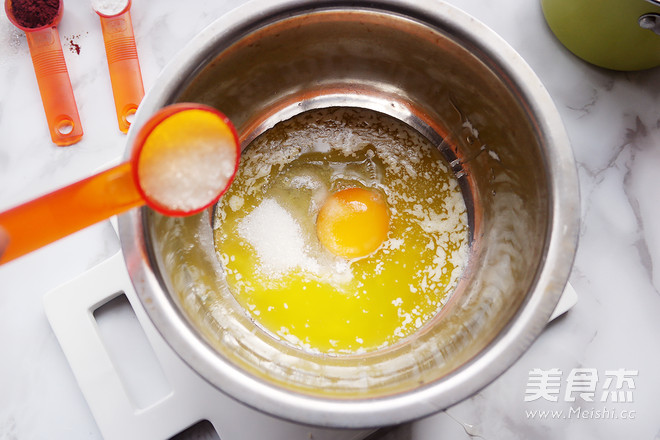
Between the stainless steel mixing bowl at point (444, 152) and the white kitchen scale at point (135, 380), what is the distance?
0.61ft

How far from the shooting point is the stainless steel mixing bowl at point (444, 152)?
0.93 metres

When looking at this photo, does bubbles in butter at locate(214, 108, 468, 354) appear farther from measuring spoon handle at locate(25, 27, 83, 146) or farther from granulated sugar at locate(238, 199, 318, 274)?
measuring spoon handle at locate(25, 27, 83, 146)

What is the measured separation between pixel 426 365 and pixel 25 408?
3.18 ft

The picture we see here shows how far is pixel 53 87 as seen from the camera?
1.37 meters

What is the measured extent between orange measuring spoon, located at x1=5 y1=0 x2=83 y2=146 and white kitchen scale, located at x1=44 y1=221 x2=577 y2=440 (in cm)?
36

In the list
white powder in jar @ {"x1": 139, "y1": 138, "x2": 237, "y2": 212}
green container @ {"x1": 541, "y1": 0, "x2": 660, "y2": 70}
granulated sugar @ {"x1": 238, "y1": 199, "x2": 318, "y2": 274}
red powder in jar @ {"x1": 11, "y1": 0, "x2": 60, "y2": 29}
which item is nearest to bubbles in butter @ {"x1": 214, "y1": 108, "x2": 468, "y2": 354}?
granulated sugar @ {"x1": 238, "y1": 199, "x2": 318, "y2": 274}

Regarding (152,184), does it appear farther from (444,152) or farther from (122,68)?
(444,152)

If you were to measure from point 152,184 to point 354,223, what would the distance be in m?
0.52

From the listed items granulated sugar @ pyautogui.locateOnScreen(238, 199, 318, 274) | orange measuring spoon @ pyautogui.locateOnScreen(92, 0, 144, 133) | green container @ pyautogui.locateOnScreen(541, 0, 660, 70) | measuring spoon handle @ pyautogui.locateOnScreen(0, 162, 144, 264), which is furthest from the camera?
orange measuring spoon @ pyautogui.locateOnScreen(92, 0, 144, 133)

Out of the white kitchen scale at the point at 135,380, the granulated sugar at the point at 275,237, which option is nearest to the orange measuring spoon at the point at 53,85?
the white kitchen scale at the point at 135,380

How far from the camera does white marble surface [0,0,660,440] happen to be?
4.39 feet

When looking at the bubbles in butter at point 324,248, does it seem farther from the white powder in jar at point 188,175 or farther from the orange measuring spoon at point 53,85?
the orange measuring spoon at point 53,85

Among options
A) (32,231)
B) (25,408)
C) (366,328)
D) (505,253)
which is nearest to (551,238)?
(505,253)

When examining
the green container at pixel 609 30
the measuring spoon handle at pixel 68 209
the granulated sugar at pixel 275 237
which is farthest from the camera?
the granulated sugar at pixel 275 237
